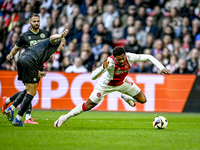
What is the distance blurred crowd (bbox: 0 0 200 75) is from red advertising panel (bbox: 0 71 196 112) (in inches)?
18.7

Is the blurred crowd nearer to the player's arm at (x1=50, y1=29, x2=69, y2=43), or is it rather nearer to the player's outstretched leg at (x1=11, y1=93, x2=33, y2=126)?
the player's arm at (x1=50, y1=29, x2=69, y2=43)

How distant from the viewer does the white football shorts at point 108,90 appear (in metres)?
7.15

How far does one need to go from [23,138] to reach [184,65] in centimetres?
788

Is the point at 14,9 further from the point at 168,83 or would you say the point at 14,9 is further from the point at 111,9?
the point at 168,83

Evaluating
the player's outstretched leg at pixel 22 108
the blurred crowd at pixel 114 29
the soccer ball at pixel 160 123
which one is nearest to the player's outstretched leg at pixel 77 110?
the player's outstretched leg at pixel 22 108

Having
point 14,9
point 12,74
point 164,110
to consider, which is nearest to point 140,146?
point 164,110

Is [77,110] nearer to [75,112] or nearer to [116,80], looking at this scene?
[75,112]

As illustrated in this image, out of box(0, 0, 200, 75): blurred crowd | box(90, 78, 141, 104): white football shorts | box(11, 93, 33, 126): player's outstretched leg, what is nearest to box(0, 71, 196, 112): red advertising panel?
box(0, 0, 200, 75): blurred crowd

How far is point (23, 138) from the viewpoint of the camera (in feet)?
17.7

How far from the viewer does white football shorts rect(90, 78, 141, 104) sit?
715cm

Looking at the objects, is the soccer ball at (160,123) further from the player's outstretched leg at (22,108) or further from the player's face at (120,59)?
the player's outstretched leg at (22,108)

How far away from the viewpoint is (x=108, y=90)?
7.31m

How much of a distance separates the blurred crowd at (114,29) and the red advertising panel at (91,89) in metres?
0.47

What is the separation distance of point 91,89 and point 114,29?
8.72ft
